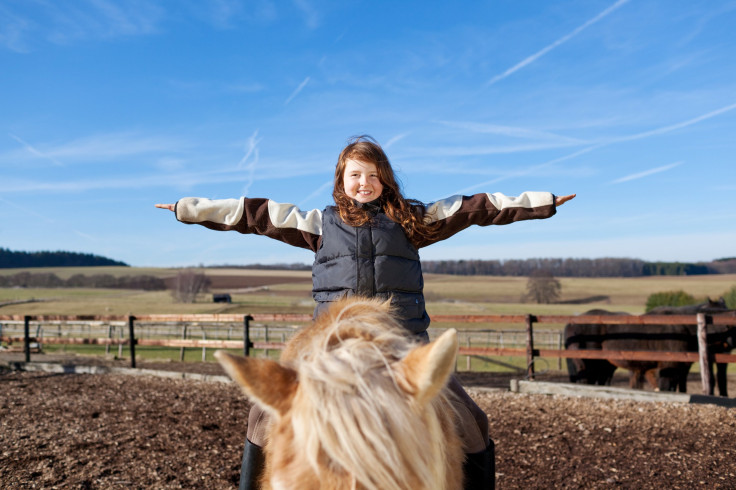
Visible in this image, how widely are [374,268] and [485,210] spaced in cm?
68

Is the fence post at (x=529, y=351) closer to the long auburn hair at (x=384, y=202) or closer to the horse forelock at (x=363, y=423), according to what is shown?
the long auburn hair at (x=384, y=202)

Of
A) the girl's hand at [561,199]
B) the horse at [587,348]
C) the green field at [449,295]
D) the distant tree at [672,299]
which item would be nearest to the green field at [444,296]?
the green field at [449,295]

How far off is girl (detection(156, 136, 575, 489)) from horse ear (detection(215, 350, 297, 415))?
2.66 feet

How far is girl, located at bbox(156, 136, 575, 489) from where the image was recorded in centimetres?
Answer: 212

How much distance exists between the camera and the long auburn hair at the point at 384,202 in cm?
232

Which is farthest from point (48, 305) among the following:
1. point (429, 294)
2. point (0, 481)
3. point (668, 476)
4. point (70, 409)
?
point (668, 476)

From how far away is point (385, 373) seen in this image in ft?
4.12

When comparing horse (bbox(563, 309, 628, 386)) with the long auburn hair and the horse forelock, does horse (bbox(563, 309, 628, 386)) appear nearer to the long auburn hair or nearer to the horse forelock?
the long auburn hair

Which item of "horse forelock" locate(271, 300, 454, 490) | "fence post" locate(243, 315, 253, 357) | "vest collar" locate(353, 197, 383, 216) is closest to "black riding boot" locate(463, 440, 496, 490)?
"horse forelock" locate(271, 300, 454, 490)

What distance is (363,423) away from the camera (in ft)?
3.83

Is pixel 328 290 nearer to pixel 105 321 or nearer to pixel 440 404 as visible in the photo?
pixel 440 404

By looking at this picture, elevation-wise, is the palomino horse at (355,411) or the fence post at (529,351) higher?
the palomino horse at (355,411)

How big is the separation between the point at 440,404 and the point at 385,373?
0.49 metres

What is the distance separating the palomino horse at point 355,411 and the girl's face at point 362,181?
1.14 m
